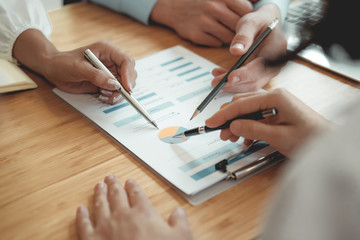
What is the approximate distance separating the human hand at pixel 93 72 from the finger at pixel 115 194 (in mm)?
248

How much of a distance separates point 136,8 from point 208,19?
0.78ft

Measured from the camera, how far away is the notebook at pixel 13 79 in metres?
0.90

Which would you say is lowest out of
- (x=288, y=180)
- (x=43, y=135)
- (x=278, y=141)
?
(x=43, y=135)

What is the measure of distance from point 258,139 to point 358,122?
363mm

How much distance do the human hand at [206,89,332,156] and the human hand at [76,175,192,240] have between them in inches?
7.3

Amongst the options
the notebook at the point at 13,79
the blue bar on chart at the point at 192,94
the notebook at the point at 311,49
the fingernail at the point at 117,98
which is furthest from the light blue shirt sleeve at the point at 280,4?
the notebook at the point at 13,79

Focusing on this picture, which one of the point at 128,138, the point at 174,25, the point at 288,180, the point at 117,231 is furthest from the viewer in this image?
the point at 174,25

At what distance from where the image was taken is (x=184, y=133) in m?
0.73

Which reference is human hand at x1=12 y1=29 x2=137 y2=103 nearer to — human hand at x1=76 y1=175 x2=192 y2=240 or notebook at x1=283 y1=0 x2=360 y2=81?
human hand at x1=76 y1=175 x2=192 y2=240

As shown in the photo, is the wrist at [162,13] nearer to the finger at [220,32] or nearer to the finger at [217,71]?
the finger at [220,32]

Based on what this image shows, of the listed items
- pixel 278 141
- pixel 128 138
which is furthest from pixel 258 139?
pixel 128 138

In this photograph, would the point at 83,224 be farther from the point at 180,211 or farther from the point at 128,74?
the point at 128,74

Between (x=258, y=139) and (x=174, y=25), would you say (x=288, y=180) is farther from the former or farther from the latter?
(x=174, y=25)

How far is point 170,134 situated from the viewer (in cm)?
75
